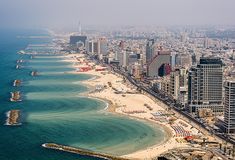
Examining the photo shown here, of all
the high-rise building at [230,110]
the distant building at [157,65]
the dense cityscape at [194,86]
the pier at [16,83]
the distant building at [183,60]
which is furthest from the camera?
the distant building at [183,60]

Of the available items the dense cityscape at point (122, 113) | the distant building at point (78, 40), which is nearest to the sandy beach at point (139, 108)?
the dense cityscape at point (122, 113)

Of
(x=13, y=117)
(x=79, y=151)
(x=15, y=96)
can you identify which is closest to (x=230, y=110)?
(x=79, y=151)

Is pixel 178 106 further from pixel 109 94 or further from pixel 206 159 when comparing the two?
pixel 206 159

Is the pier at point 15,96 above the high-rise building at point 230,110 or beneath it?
beneath

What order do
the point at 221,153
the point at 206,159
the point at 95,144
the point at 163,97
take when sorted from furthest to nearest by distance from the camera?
the point at 163,97
the point at 95,144
the point at 221,153
the point at 206,159

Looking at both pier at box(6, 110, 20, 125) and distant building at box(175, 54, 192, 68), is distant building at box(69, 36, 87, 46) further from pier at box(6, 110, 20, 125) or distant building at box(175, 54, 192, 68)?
pier at box(6, 110, 20, 125)

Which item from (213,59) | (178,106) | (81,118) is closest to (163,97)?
(178,106)

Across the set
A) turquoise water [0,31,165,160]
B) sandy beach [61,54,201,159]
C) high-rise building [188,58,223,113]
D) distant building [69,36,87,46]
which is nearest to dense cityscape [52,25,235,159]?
high-rise building [188,58,223,113]

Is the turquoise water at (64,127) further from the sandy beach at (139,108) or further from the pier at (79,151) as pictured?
the sandy beach at (139,108)
